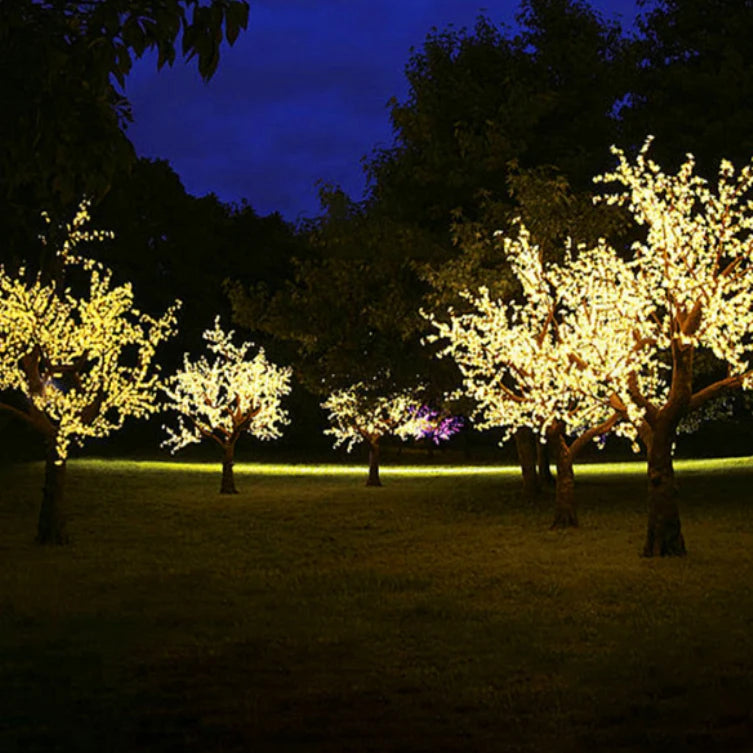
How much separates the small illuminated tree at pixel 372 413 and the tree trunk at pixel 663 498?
14.6 m

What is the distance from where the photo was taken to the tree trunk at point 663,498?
766 inches

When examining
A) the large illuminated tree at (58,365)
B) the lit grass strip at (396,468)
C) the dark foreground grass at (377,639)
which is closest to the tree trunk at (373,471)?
the lit grass strip at (396,468)

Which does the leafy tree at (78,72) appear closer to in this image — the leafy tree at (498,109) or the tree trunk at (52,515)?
the tree trunk at (52,515)

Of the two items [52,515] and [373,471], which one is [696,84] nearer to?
[373,471]

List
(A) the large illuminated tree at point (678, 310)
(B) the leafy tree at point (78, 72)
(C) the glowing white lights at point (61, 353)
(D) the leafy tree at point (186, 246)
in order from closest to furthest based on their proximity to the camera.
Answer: (B) the leafy tree at point (78, 72), (A) the large illuminated tree at point (678, 310), (C) the glowing white lights at point (61, 353), (D) the leafy tree at point (186, 246)

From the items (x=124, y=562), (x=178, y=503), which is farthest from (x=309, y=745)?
(x=178, y=503)

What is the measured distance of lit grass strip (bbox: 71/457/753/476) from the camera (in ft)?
155

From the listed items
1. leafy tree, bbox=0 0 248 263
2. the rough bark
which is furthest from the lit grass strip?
leafy tree, bbox=0 0 248 263

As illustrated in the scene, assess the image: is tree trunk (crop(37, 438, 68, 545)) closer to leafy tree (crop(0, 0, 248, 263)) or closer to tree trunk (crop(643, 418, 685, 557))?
tree trunk (crop(643, 418, 685, 557))

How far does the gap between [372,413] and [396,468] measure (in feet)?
59.4

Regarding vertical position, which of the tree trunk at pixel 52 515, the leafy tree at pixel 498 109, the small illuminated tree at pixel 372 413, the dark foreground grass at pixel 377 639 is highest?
the leafy tree at pixel 498 109

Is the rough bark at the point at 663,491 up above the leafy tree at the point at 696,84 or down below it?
below

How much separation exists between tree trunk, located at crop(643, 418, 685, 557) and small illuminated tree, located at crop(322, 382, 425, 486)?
14616 mm

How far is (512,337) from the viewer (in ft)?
70.7
